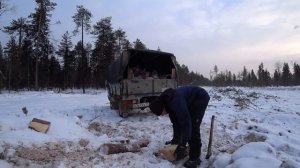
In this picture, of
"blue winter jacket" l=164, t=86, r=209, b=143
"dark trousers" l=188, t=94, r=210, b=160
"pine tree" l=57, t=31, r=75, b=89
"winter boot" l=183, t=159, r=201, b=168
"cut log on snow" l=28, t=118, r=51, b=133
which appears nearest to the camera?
"blue winter jacket" l=164, t=86, r=209, b=143

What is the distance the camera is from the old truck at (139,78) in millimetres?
11391

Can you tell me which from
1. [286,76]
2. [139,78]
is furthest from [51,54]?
[286,76]

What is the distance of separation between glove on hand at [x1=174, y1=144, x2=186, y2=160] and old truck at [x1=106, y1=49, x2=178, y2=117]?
5.33m

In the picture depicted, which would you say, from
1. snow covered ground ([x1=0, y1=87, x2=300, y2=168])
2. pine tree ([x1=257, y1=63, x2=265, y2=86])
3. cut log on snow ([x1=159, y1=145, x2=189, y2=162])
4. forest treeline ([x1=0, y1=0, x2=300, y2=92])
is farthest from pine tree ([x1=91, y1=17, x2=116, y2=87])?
pine tree ([x1=257, y1=63, x2=265, y2=86])

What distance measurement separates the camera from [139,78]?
38.5 feet

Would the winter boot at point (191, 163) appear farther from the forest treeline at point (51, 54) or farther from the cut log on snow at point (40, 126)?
the forest treeline at point (51, 54)

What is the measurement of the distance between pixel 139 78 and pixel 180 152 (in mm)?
5924

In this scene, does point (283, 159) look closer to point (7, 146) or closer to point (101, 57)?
point (7, 146)

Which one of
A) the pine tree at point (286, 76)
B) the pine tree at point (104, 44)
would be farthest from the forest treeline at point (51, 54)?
the pine tree at point (286, 76)

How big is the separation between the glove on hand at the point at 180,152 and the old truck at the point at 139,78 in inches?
210

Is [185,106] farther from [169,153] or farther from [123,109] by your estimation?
[123,109]

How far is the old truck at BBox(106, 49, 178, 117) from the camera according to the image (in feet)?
37.4

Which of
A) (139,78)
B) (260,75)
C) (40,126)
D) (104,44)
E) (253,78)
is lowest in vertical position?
(40,126)

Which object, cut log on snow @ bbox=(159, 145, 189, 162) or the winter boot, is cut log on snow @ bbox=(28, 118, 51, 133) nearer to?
cut log on snow @ bbox=(159, 145, 189, 162)
